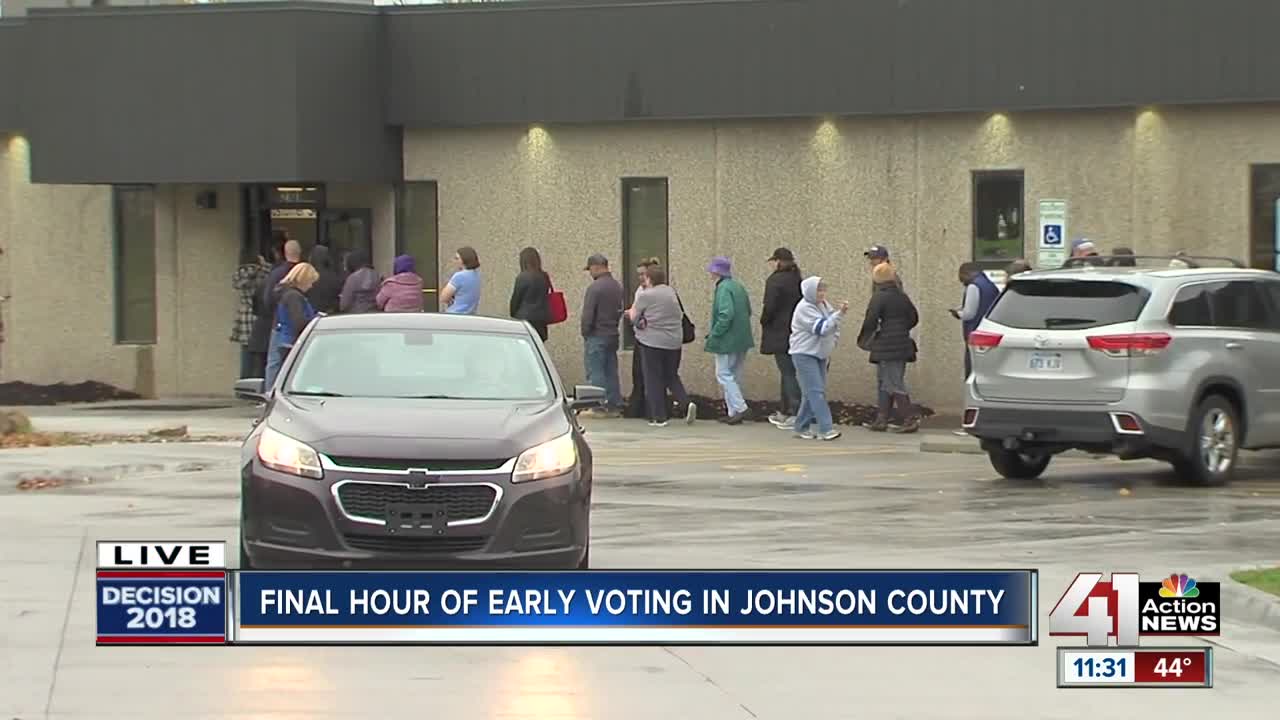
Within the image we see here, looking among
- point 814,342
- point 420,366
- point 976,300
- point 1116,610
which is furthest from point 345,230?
point 1116,610

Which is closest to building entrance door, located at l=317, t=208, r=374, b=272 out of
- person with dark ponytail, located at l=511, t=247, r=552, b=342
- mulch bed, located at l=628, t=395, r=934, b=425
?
person with dark ponytail, located at l=511, t=247, r=552, b=342

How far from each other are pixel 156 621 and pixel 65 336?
22045 millimetres

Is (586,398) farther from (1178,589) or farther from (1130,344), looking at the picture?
(1130,344)

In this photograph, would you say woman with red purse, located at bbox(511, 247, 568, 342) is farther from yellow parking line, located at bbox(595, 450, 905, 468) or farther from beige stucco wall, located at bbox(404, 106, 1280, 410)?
yellow parking line, located at bbox(595, 450, 905, 468)

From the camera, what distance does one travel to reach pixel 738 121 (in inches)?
1095

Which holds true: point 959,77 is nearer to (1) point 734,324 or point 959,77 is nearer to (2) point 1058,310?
(1) point 734,324

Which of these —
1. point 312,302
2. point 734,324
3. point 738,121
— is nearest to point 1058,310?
point 734,324

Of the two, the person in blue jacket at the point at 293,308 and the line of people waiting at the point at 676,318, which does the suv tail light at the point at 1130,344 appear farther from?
the person in blue jacket at the point at 293,308

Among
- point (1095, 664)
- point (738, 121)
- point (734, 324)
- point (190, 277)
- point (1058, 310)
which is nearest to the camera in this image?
point (1095, 664)

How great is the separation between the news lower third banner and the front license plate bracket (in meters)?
2.30

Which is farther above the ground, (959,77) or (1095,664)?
(959,77)

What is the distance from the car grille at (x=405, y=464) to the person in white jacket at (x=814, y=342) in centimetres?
1162

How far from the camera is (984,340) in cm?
1906

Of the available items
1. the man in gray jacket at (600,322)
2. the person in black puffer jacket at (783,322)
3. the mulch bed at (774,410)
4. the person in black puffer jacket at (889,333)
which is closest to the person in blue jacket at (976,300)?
the person in black puffer jacket at (889,333)
